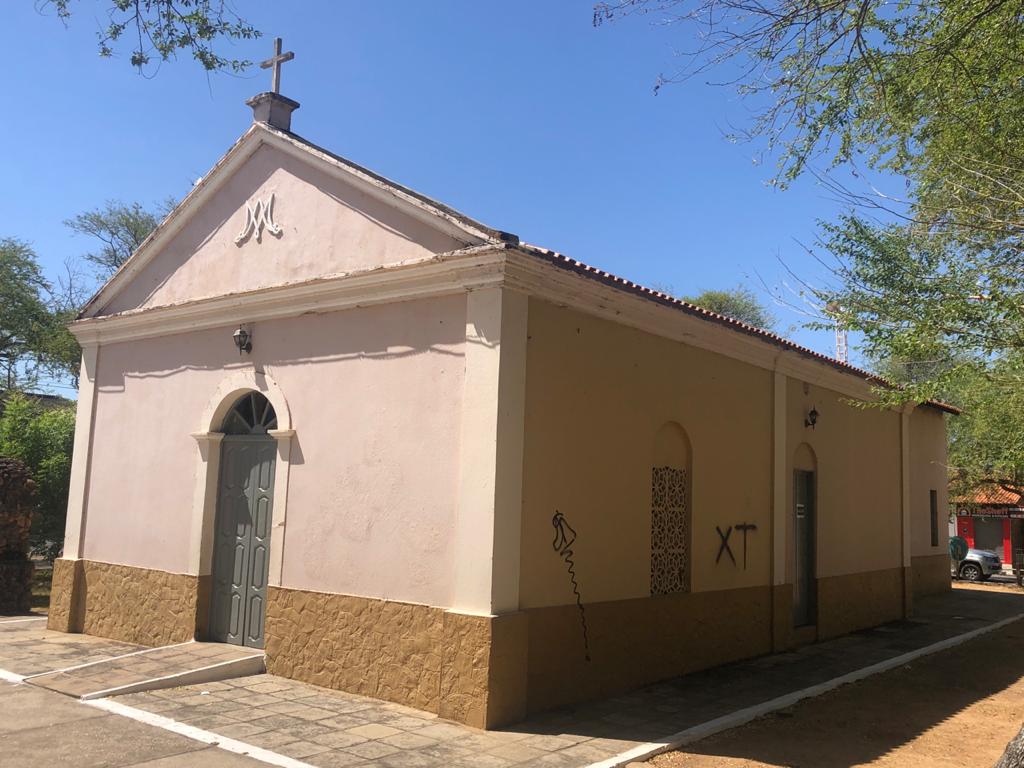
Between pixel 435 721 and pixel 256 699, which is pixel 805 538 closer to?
pixel 435 721

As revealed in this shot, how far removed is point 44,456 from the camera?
54.6ft

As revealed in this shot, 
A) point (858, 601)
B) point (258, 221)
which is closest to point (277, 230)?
point (258, 221)

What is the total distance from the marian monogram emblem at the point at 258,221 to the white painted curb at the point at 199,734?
4833 mm

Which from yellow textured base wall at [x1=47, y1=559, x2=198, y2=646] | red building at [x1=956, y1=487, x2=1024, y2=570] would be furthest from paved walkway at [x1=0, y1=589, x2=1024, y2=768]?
red building at [x1=956, y1=487, x2=1024, y2=570]

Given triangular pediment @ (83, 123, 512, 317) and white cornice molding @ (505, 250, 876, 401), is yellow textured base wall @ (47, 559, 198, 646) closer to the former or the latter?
triangular pediment @ (83, 123, 512, 317)

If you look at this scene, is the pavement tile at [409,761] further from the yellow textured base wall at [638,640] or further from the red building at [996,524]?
the red building at [996,524]

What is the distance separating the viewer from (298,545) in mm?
8227

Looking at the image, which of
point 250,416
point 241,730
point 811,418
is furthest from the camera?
point 811,418

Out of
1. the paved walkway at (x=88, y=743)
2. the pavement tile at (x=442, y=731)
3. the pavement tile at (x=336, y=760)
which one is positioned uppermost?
the pavement tile at (x=442, y=731)

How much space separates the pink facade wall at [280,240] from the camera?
8055 mm

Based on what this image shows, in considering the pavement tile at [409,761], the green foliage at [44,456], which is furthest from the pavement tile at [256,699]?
the green foliage at [44,456]

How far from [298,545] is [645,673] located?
11.8 feet

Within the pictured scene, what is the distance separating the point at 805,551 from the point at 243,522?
7382 mm

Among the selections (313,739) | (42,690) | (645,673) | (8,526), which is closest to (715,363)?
(645,673)
